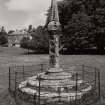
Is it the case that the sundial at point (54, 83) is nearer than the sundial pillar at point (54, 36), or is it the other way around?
the sundial at point (54, 83)

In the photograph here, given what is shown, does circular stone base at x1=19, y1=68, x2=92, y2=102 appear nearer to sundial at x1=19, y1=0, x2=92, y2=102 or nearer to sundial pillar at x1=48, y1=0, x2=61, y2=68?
sundial at x1=19, y1=0, x2=92, y2=102

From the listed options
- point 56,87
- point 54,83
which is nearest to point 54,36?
point 54,83

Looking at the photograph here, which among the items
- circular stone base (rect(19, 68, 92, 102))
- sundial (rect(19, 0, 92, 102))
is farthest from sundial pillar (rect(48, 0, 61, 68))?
circular stone base (rect(19, 68, 92, 102))

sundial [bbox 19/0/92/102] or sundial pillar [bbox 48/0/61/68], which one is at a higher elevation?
sundial pillar [bbox 48/0/61/68]

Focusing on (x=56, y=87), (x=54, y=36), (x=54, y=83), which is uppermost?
(x=54, y=36)

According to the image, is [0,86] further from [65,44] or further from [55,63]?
[65,44]

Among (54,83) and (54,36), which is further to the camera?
(54,36)

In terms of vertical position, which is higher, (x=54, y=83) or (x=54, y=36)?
A: (x=54, y=36)

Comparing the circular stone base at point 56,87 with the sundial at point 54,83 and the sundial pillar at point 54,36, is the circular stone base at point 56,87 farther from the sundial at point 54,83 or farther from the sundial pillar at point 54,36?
the sundial pillar at point 54,36

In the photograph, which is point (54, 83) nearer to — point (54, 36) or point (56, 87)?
point (56, 87)

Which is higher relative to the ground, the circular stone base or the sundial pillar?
the sundial pillar

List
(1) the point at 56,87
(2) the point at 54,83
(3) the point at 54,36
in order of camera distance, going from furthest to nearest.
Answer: (3) the point at 54,36 → (2) the point at 54,83 → (1) the point at 56,87

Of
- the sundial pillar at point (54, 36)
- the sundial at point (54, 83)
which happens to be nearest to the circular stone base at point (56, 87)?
the sundial at point (54, 83)

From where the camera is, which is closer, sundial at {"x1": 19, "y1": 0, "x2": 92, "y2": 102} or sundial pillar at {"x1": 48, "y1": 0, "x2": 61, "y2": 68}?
sundial at {"x1": 19, "y1": 0, "x2": 92, "y2": 102}
